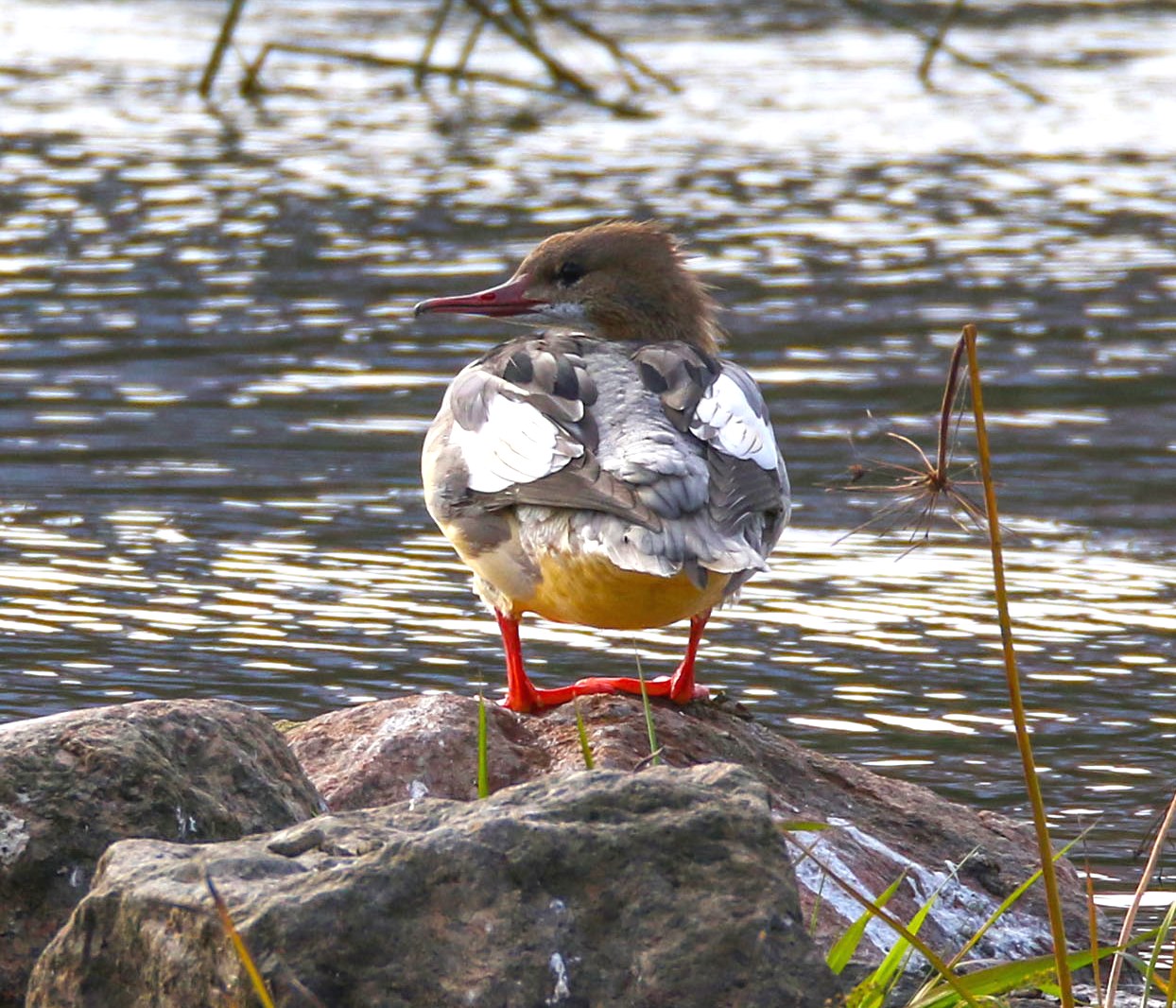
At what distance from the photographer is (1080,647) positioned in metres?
7.17

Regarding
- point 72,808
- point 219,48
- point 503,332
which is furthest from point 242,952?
point 219,48

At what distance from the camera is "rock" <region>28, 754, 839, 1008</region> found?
324 centimetres

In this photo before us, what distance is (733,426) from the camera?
508cm

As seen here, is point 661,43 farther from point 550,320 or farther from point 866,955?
point 866,955

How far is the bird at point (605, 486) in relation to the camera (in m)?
4.63

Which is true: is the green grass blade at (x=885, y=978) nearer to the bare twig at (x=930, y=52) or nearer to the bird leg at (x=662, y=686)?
the bird leg at (x=662, y=686)

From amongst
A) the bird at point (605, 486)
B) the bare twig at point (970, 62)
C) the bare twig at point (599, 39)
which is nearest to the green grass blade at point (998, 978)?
the bird at point (605, 486)

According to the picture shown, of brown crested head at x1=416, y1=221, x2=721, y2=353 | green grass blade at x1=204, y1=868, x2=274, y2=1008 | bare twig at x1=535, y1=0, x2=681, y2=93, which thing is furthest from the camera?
A: bare twig at x1=535, y1=0, x2=681, y2=93

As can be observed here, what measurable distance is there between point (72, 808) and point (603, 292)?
9.03 feet

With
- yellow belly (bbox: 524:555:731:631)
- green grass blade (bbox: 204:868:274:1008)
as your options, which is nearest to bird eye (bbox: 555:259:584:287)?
yellow belly (bbox: 524:555:731:631)

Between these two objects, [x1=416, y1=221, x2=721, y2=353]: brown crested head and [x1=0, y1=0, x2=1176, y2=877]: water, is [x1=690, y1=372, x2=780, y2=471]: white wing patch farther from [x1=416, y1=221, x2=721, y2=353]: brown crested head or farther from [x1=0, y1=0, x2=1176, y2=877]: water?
[x1=0, y1=0, x2=1176, y2=877]: water

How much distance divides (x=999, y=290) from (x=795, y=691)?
6593 millimetres

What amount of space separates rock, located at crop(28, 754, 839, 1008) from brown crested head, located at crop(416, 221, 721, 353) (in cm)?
290

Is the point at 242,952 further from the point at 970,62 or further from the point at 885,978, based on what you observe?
the point at 970,62
